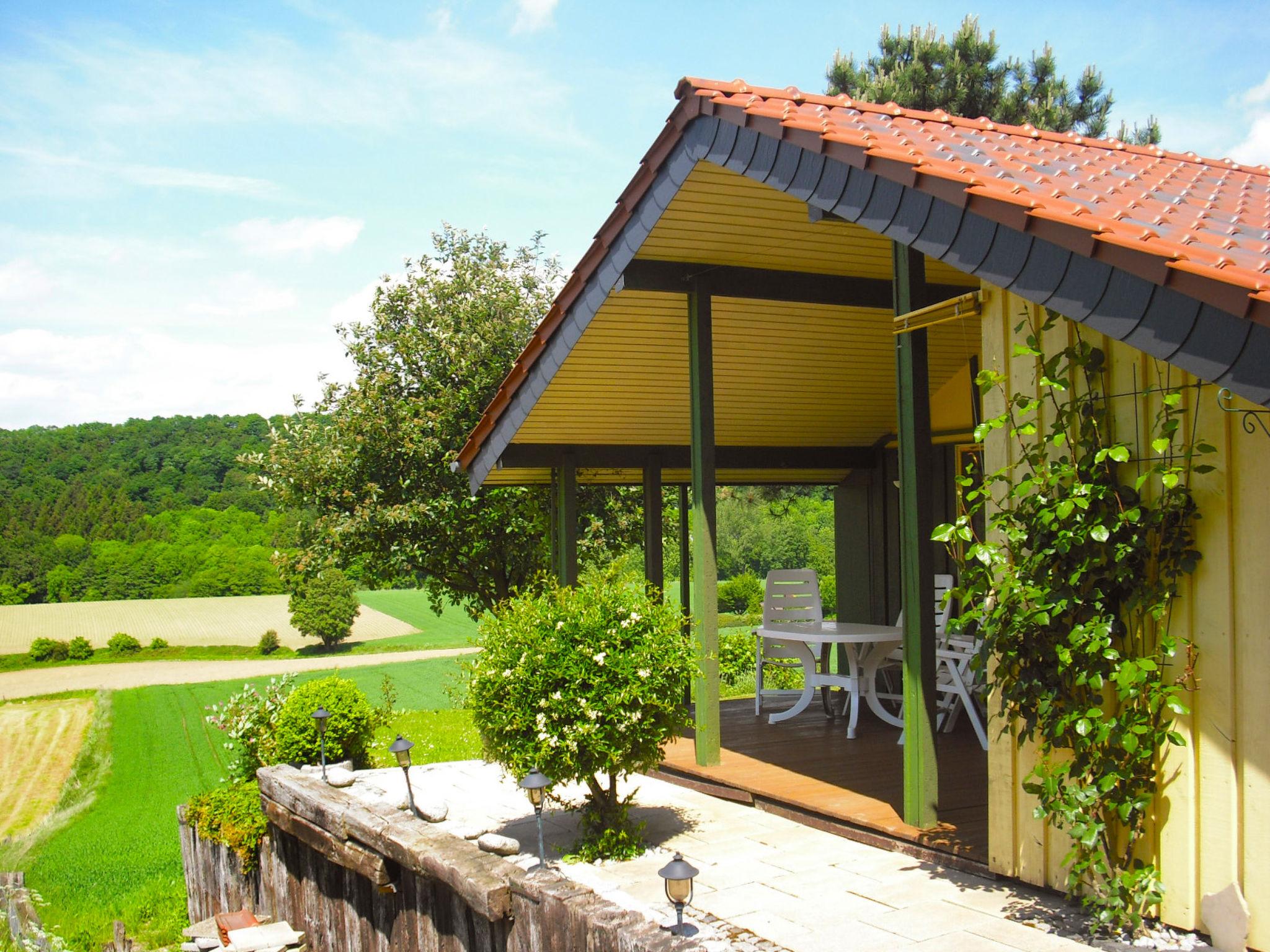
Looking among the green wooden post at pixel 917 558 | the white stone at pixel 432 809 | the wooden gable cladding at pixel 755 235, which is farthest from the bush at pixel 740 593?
the green wooden post at pixel 917 558

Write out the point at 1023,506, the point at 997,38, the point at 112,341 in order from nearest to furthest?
the point at 1023,506, the point at 997,38, the point at 112,341

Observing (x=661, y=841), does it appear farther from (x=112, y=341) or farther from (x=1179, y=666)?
(x=112, y=341)

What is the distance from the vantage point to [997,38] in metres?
16.7

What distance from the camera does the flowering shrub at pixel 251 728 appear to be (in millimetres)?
8031

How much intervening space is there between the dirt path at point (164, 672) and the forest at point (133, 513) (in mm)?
3690

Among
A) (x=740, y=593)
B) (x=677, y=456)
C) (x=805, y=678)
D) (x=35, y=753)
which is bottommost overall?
(x=35, y=753)

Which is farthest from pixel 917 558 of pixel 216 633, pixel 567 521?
pixel 216 633

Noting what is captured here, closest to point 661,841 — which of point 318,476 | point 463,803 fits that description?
point 463,803

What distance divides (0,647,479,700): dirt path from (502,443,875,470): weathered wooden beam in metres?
19.8

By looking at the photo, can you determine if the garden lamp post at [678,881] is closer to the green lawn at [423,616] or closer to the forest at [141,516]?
the forest at [141,516]

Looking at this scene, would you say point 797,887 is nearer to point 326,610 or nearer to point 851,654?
point 851,654

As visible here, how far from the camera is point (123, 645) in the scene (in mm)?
32406

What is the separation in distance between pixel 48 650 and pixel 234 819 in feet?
95.0

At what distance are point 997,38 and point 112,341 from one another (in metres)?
49.7
